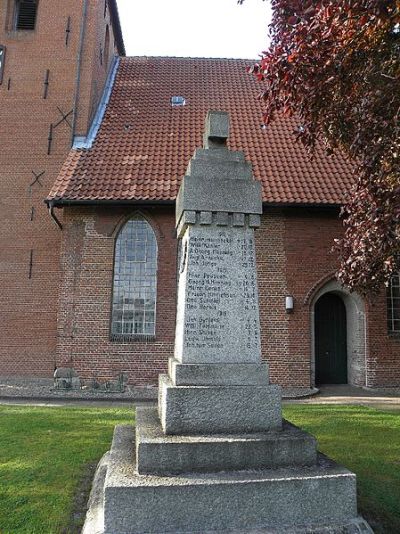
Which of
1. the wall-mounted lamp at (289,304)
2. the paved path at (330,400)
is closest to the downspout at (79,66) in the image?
the paved path at (330,400)

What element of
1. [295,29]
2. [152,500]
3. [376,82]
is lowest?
[152,500]

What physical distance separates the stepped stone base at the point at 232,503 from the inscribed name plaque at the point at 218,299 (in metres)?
1.13

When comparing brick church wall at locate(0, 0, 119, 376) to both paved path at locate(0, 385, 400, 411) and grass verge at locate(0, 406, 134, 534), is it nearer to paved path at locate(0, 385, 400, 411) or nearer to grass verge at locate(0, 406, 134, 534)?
paved path at locate(0, 385, 400, 411)

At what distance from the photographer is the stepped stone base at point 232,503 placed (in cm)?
325

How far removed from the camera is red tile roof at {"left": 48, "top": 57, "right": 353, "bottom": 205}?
520 inches

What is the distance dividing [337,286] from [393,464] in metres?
8.43

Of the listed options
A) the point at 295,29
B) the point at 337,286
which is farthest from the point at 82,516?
the point at 337,286

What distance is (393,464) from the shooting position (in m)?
5.39

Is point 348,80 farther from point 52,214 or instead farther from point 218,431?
point 52,214

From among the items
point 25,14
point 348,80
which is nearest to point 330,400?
point 348,80

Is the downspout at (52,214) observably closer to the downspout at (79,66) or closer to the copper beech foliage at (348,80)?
the downspout at (79,66)

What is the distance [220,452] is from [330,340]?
37.1 feet

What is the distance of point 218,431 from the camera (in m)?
A: 3.95

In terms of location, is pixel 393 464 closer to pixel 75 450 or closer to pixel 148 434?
pixel 148 434
